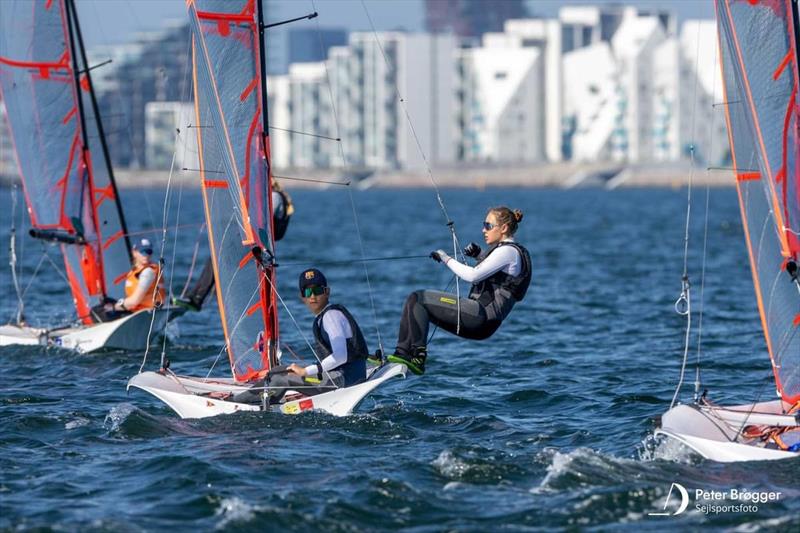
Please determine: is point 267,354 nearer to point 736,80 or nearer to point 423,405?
point 423,405

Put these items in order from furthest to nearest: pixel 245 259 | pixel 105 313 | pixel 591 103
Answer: pixel 591 103
pixel 105 313
pixel 245 259

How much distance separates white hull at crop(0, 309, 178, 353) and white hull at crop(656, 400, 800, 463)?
741 cm

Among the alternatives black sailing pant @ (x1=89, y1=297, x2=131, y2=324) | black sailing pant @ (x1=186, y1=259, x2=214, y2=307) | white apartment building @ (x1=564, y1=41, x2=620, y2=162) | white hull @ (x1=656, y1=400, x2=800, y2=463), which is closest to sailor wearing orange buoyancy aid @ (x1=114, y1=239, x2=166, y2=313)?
black sailing pant @ (x1=89, y1=297, x2=131, y2=324)

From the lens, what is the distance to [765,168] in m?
10.1

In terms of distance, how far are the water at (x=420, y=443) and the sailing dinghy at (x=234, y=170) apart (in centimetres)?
65

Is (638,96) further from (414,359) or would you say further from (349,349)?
(414,359)

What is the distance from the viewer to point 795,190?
33.1 ft

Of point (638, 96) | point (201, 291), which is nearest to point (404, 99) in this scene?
point (638, 96)

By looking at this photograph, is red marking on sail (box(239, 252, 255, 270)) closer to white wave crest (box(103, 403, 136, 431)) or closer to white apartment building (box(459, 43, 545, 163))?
white wave crest (box(103, 403, 136, 431))

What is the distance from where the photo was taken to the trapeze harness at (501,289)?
11078 mm

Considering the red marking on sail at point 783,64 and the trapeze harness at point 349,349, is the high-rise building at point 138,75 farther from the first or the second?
the red marking on sail at point 783,64

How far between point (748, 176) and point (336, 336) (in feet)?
11.1

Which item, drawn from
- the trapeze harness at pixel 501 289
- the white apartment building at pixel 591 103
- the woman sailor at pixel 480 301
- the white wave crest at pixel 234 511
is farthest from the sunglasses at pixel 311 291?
the white apartment building at pixel 591 103

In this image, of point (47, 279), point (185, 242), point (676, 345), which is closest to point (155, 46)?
point (185, 242)
